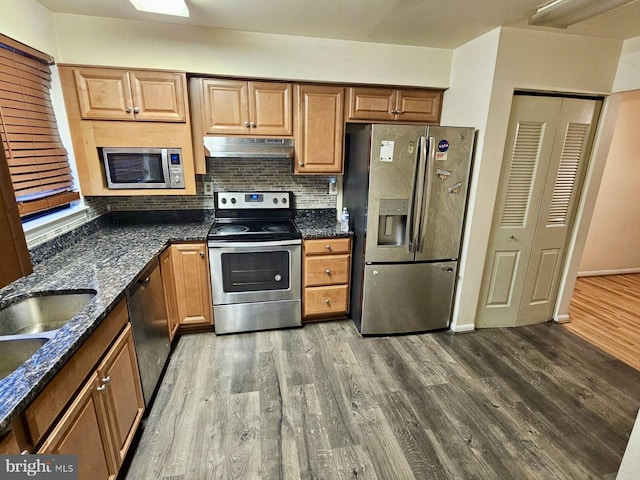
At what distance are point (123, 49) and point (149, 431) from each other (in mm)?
2488

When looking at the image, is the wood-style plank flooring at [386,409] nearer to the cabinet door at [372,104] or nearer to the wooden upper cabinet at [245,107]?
the wooden upper cabinet at [245,107]

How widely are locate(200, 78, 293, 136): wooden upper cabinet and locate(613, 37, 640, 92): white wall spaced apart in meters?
2.53

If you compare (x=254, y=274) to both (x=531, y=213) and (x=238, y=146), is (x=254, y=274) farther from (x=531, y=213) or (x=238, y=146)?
(x=531, y=213)

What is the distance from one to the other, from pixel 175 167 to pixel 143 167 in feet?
0.77

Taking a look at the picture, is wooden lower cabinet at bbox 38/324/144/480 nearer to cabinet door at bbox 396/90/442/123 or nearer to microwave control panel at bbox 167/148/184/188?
microwave control panel at bbox 167/148/184/188

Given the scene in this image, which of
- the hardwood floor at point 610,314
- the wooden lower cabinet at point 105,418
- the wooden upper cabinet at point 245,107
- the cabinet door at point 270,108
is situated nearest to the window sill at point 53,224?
the wooden lower cabinet at point 105,418

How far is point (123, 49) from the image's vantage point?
2.19m

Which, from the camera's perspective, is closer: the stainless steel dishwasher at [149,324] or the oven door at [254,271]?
the stainless steel dishwasher at [149,324]

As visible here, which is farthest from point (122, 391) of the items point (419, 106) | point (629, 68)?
point (629, 68)

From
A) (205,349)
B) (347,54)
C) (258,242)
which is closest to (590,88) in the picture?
(347,54)

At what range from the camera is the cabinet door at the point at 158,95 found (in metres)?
2.24

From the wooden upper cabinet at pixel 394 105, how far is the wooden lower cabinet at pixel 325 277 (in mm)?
1104

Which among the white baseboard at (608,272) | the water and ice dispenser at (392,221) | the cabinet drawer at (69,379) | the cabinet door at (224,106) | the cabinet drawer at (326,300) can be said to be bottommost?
the white baseboard at (608,272)

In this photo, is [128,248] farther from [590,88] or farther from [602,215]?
[602,215]
